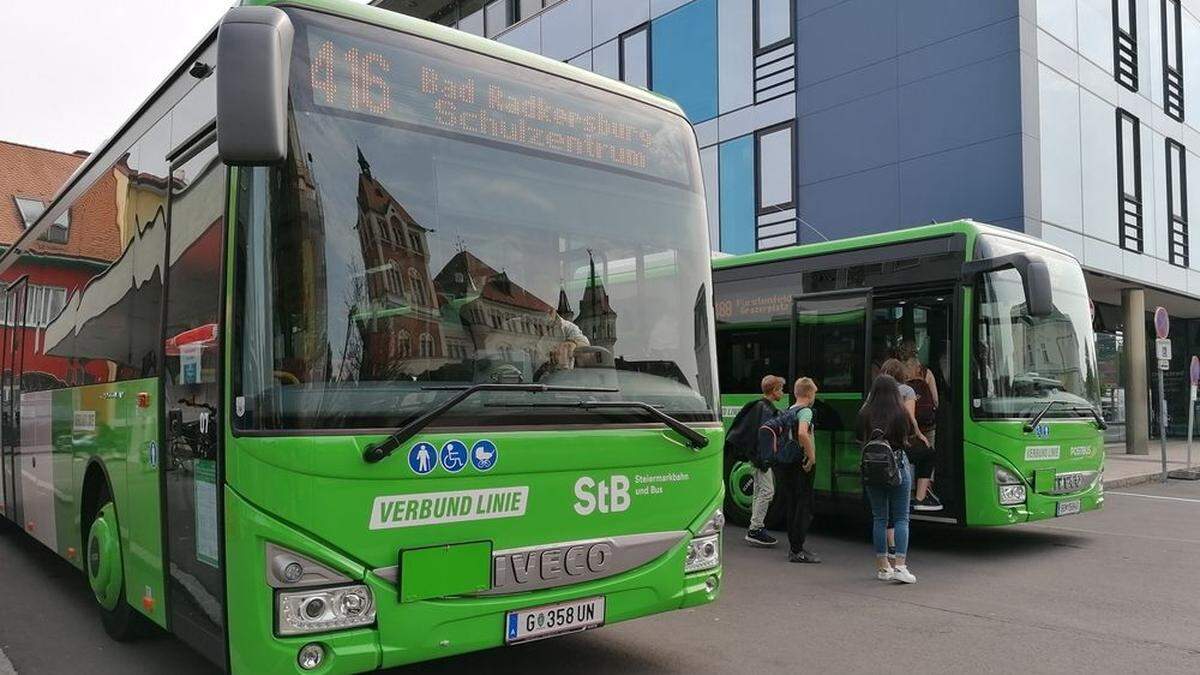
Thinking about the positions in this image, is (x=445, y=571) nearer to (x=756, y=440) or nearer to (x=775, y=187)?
(x=756, y=440)

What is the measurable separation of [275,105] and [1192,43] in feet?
87.9

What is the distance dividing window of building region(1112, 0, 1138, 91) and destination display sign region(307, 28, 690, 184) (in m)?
19.1

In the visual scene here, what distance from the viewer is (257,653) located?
3678mm

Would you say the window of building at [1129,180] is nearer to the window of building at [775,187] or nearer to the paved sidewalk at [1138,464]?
the paved sidewalk at [1138,464]

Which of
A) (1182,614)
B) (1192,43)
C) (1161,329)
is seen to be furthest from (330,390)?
(1192,43)

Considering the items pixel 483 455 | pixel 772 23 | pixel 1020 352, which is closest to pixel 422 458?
pixel 483 455

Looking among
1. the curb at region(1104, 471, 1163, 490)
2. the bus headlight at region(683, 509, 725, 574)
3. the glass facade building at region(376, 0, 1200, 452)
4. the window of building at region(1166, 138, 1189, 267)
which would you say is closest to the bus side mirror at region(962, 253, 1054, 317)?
the bus headlight at region(683, 509, 725, 574)

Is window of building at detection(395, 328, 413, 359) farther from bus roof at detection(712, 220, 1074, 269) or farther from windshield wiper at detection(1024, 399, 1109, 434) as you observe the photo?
windshield wiper at detection(1024, 399, 1109, 434)

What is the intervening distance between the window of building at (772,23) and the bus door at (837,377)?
1231 cm

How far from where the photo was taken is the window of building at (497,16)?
28.6 m

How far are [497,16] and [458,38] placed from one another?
26.1 metres

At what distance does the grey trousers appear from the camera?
9094 mm

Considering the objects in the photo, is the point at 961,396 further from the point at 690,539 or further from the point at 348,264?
the point at 348,264

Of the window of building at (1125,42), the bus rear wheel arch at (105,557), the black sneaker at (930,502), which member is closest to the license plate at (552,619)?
the bus rear wheel arch at (105,557)
